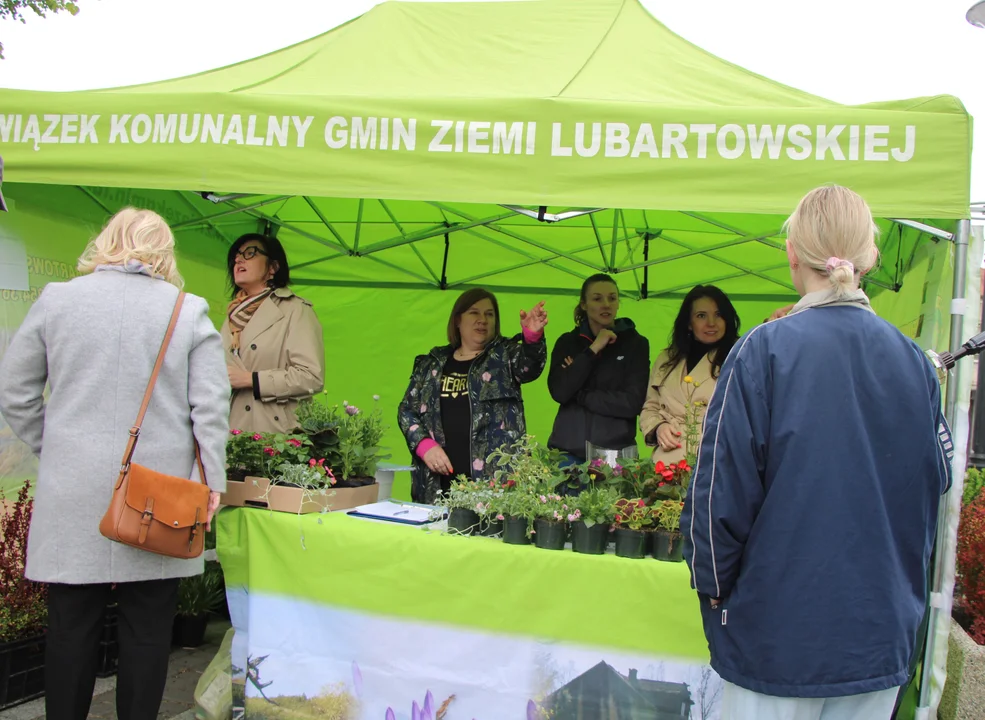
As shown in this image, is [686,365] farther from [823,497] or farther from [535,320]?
[823,497]

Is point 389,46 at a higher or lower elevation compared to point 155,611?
higher

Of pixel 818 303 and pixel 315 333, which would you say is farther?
pixel 315 333

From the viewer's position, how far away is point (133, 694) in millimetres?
2408

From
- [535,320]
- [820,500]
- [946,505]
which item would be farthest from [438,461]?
[820,500]

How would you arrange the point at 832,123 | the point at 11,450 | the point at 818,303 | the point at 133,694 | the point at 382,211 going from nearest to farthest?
1. the point at 818,303
2. the point at 133,694
3. the point at 832,123
4. the point at 11,450
5. the point at 382,211

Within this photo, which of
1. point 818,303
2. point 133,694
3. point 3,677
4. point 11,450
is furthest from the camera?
point 11,450

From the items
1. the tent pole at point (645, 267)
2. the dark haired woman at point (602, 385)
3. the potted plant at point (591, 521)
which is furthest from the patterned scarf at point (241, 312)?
the tent pole at point (645, 267)

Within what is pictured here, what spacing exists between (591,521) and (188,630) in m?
2.36

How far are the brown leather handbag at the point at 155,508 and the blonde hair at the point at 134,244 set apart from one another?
0.16 m

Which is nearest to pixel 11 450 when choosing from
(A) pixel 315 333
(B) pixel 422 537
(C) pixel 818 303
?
(A) pixel 315 333

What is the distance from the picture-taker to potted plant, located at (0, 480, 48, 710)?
3.23 m

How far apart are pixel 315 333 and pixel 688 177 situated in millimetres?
1792

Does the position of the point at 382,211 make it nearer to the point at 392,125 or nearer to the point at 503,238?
the point at 503,238

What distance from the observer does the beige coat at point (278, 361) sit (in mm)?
3619
